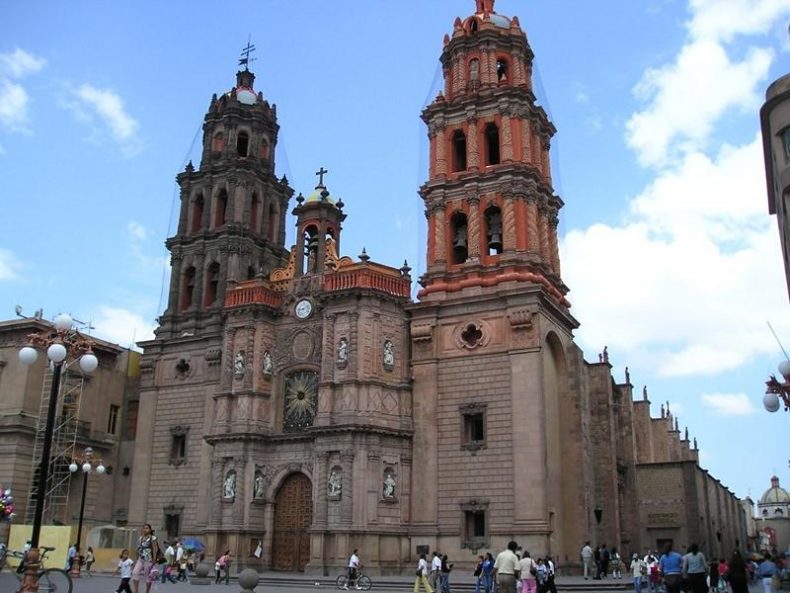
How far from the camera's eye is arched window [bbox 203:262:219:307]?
1849 inches

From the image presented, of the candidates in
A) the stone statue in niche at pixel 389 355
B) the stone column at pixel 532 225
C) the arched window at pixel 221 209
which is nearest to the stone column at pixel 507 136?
the stone column at pixel 532 225

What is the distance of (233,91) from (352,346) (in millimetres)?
21674

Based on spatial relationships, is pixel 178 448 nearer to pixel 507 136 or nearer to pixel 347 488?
pixel 347 488

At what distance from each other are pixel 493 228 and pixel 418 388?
853 cm

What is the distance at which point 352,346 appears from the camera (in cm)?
3759

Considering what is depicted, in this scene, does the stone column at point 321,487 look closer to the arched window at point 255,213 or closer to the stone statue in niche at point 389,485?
the stone statue in niche at point 389,485

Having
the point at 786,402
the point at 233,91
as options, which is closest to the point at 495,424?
the point at 786,402

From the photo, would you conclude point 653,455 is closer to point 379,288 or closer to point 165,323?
point 379,288

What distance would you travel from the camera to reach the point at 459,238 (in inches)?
1623

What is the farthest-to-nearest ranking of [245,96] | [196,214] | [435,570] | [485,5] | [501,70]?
[245,96] → [196,214] → [485,5] → [501,70] → [435,570]

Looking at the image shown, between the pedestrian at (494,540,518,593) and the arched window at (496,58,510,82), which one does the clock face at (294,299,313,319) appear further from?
the pedestrian at (494,540,518,593)

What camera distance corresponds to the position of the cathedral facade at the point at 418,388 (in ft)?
117

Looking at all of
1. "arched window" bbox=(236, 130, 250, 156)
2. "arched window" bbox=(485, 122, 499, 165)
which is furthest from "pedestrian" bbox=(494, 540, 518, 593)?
"arched window" bbox=(236, 130, 250, 156)

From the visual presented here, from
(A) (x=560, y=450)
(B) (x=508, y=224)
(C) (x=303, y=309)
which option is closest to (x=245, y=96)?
(C) (x=303, y=309)
